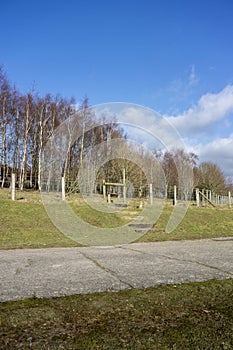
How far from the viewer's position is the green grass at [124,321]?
2334mm

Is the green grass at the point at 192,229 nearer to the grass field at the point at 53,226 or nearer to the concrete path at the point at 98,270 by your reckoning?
the grass field at the point at 53,226

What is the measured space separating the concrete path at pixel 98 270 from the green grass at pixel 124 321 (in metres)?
0.46

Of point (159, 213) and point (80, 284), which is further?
point (159, 213)

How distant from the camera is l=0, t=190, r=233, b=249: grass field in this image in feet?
31.3

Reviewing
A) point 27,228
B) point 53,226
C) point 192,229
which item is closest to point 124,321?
point 27,228

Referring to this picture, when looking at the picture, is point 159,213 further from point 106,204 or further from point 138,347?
point 138,347

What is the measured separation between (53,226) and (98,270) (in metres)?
7.39

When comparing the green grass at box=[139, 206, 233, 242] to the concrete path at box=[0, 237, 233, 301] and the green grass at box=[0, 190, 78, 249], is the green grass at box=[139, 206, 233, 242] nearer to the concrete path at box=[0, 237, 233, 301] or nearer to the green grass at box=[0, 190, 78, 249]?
the green grass at box=[0, 190, 78, 249]

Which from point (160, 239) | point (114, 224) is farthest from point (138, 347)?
point (114, 224)

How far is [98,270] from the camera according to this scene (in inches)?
Result: 200

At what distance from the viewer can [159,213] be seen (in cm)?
1747

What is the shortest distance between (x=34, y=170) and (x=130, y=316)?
32217 millimetres

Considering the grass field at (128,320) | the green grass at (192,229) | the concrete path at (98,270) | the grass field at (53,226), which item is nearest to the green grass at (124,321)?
the grass field at (128,320)

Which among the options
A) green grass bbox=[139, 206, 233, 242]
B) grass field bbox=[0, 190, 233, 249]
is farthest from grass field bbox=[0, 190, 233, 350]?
green grass bbox=[139, 206, 233, 242]
